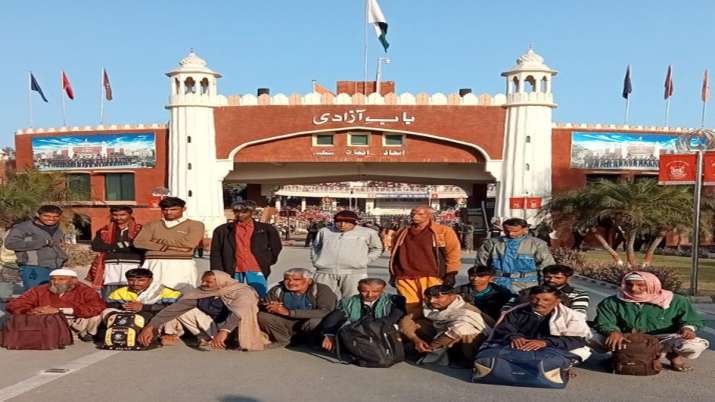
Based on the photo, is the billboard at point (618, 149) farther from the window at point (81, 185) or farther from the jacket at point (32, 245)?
the jacket at point (32, 245)

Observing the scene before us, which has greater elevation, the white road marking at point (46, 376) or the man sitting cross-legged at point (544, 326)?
the man sitting cross-legged at point (544, 326)

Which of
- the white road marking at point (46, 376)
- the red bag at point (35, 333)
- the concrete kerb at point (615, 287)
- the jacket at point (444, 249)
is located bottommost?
the concrete kerb at point (615, 287)

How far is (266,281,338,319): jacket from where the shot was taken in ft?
20.4

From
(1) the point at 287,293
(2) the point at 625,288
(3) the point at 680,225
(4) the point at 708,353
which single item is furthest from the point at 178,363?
(3) the point at 680,225

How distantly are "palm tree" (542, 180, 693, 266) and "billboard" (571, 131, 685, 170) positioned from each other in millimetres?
10134

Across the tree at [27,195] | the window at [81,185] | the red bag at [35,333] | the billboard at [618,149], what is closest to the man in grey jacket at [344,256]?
the red bag at [35,333]

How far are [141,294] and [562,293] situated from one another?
12.5ft

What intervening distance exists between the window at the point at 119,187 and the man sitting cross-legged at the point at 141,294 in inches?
898

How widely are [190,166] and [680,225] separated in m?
17.7

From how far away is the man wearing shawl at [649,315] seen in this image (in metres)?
5.50

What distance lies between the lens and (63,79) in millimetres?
30406

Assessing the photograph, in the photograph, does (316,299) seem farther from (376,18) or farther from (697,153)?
(376,18)

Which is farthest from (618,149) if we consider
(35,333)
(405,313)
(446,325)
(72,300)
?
(35,333)

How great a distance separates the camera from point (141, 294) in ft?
21.7
